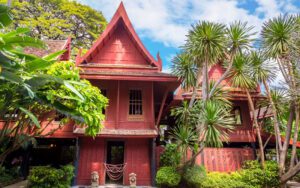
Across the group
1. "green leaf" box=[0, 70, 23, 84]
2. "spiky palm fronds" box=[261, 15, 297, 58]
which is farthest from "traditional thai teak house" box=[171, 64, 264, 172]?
"green leaf" box=[0, 70, 23, 84]

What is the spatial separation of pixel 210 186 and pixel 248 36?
6477 mm

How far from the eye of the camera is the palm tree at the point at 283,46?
8.02m

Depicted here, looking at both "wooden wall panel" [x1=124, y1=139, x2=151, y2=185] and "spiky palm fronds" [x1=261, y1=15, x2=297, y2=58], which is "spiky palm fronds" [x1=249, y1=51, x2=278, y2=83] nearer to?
"spiky palm fronds" [x1=261, y1=15, x2=297, y2=58]

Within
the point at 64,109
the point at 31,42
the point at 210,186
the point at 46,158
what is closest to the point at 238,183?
the point at 210,186

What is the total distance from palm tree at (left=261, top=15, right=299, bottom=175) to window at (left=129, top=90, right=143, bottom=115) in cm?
600

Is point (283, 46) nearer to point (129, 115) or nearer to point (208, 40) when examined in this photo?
point (208, 40)

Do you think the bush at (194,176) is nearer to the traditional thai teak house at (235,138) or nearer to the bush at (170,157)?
the bush at (170,157)

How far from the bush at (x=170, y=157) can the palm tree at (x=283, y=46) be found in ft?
13.3

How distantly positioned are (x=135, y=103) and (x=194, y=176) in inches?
160

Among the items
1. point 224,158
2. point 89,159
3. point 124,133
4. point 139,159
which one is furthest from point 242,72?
point 89,159

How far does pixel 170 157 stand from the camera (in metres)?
8.35

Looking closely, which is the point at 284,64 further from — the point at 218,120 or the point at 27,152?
the point at 27,152

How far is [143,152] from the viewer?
8.87 m

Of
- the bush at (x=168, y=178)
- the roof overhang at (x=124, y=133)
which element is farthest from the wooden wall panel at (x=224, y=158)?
the roof overhang at (x=124, y=133)
